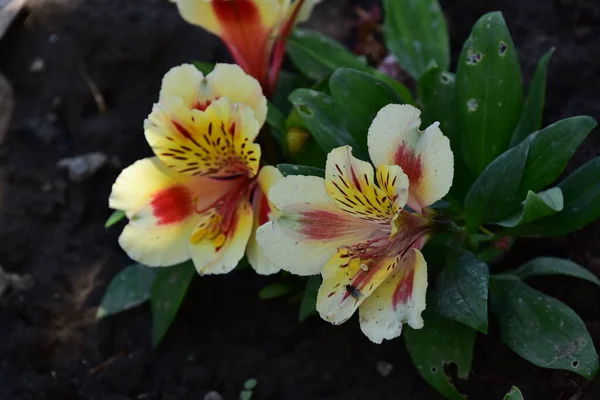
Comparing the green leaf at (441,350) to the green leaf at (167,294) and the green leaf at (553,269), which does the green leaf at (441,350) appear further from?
the green leaf at (167,294)

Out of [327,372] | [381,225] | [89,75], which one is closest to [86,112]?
[89,75]

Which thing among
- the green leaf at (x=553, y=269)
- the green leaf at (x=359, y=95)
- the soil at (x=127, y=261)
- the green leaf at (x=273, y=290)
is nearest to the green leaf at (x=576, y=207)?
the green leaf at (x=553, y=269)

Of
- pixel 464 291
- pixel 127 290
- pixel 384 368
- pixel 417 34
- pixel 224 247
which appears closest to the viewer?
pixel 464 291

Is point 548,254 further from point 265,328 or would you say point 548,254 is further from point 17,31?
point 17,31

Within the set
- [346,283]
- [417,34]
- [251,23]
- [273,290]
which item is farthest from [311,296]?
[417,34]

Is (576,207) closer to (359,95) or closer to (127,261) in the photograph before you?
(359,95)

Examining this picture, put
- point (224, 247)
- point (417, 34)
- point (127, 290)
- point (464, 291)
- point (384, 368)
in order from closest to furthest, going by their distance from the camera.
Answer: point (464, 291)
point (224, 247)
point (384, 368)
point (127, 290)
point (417, 34)

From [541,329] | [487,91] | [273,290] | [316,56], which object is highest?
[487,91]
